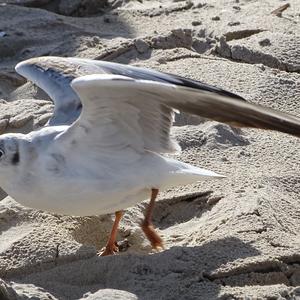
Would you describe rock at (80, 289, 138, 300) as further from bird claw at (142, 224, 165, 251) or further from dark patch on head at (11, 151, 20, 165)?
dark patch on head at (11, 151, 20, 165)

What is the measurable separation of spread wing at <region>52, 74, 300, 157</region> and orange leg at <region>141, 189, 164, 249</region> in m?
0.20

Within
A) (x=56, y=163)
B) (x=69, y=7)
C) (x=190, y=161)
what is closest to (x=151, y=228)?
(x=56, y=163)

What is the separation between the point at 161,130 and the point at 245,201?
45 cm

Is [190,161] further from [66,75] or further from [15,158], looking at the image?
[15,158]

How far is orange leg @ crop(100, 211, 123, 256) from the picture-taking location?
4.46 metres

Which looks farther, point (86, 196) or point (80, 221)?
point (80, 221)

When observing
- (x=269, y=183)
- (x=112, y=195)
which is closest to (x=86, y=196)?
(x=112, y=195)

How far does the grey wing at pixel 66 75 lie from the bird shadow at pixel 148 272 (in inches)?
28.7

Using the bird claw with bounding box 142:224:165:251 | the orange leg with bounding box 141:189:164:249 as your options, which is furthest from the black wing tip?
the bird claw with bounding box 142:224:165:251

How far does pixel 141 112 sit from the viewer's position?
173 inches

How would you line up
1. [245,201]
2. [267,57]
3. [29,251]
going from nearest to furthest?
[29,251] < [245,201] < [267,57]

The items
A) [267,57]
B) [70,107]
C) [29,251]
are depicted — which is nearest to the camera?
[29,251]

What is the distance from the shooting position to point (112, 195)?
441cm

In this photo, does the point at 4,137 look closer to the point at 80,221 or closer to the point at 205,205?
the point at 80,221
